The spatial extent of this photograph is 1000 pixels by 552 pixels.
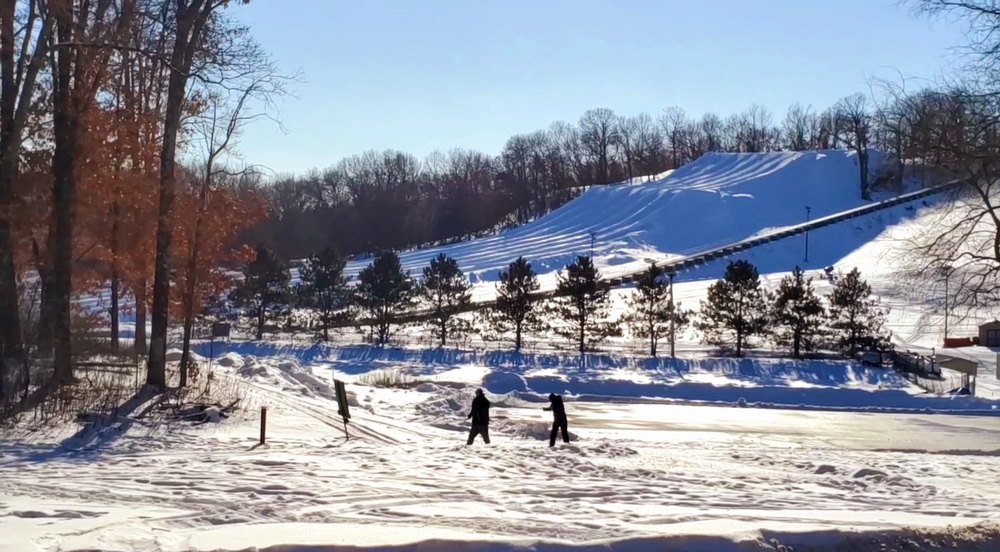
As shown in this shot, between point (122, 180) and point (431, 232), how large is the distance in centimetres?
10739

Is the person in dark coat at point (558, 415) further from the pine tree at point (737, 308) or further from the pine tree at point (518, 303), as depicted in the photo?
the pine tree at point (518, 303)

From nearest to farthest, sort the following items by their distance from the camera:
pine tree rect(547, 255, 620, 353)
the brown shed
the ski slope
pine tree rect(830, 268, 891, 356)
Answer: the brown shed → pine tree rect(830, 268, 891, 356) → pine tree rect(547, 255, 620, 353) → the ski slope

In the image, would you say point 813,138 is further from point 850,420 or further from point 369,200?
point 850,420

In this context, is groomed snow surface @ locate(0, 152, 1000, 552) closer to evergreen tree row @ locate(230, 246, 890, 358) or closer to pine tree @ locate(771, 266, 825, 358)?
pine tree @ locate(771, 266, 825, 358)

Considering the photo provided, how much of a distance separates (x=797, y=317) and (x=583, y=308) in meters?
11.3

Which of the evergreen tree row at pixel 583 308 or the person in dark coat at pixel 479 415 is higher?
the evergreen tree row at pixel 583 308

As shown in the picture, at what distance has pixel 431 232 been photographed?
Answer: 131 meters

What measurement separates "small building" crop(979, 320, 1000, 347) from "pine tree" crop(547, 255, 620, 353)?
72.4 ft

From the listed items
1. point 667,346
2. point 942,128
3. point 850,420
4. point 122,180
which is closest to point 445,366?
point 667,346

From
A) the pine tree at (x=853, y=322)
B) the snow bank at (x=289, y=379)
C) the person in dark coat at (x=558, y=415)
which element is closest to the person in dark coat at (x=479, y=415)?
the person in dark coat at (x=558, y=415)

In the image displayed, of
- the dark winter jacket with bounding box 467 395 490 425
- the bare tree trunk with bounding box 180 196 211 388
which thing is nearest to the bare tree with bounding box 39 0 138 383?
the bare tree trunk with bounding box 180 196 211 388

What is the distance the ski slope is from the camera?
326 ft

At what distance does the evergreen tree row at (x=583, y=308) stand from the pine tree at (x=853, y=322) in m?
0.06

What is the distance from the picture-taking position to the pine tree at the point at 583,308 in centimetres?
5159
